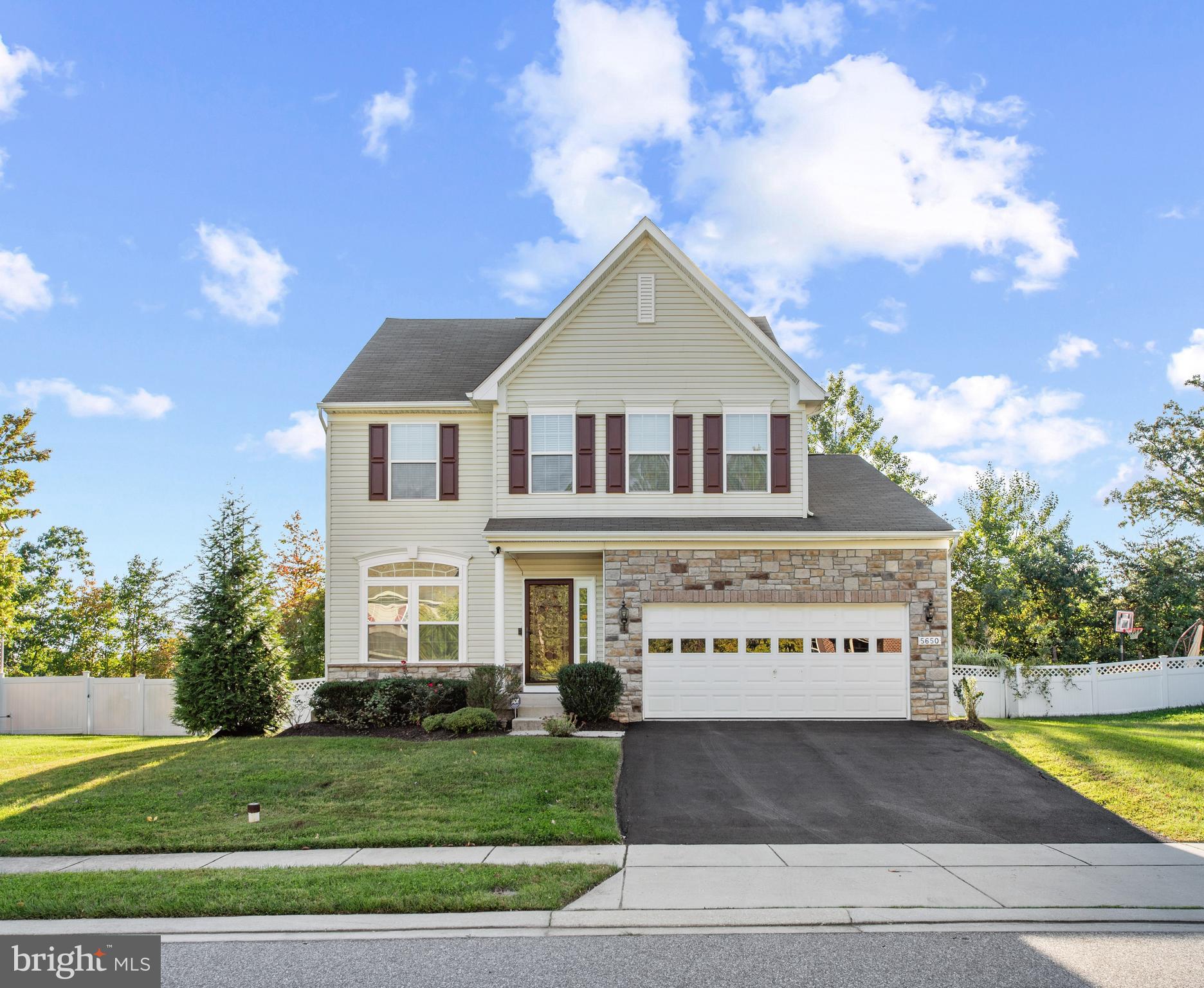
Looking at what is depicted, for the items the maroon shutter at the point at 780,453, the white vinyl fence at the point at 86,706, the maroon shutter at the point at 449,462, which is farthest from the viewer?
the white vinyl fence at the point at 86,706

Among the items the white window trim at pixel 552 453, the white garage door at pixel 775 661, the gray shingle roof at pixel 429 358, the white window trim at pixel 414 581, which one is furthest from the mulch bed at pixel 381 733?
the gray shingle roof at pixel 429 358

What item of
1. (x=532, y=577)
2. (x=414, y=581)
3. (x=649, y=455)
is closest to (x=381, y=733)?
(x=414, y=581)

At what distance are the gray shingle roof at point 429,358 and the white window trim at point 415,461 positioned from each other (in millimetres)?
485

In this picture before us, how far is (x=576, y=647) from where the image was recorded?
18.4 m

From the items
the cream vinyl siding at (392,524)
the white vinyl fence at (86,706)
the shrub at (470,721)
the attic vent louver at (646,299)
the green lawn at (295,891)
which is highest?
the attic vent louver at (646,299)

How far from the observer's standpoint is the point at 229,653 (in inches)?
631

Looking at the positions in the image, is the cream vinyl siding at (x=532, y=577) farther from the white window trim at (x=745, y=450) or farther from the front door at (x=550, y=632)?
the white window trim at (x=745, y=450)

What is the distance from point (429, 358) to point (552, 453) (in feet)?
15.5

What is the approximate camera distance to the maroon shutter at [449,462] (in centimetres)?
1881

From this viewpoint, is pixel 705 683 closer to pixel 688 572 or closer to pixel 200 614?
pixel 688 572

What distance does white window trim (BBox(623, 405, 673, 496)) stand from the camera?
18.0 m

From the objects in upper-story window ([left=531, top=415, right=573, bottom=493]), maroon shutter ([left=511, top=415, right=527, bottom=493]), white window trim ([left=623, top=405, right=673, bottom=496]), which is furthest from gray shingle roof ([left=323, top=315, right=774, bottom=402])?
white window trim ([left=623, top=405, right=673, bottom=496])

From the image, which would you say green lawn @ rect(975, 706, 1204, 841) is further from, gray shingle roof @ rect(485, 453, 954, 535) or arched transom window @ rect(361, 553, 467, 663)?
arched transom window @ rect(361, 553, 467, 663)

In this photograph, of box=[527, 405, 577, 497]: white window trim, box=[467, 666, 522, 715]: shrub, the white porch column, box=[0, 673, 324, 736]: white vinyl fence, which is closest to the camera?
box=[467, 666, 522, 715]: shrub
